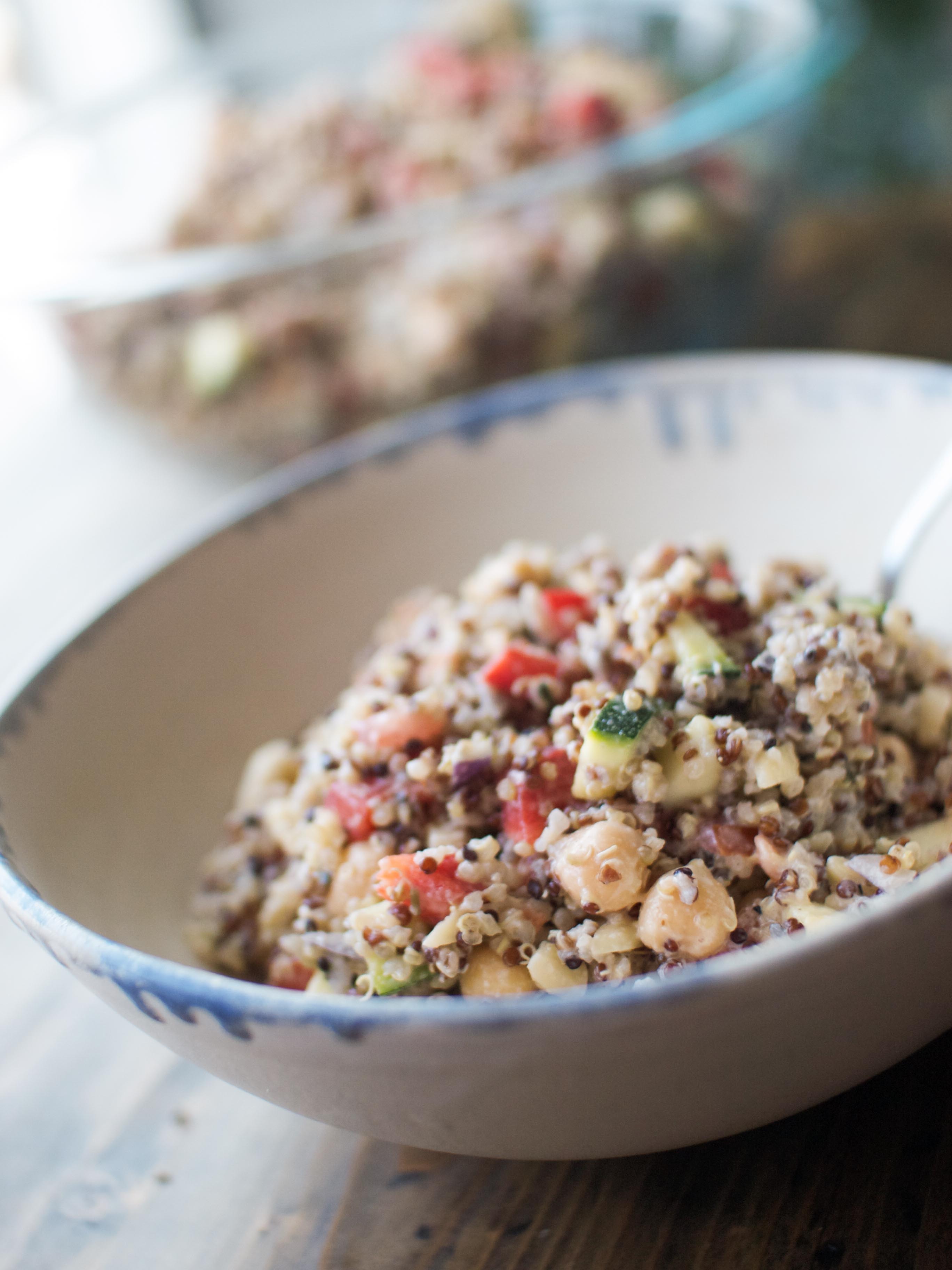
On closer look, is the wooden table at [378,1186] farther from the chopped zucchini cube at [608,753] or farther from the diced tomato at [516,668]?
the diced tomato at [516,668]

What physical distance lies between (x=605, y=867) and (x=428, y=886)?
0.42 feet

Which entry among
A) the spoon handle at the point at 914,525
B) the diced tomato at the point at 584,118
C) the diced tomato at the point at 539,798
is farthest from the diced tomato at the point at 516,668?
the diced tomato at the point at 584,118

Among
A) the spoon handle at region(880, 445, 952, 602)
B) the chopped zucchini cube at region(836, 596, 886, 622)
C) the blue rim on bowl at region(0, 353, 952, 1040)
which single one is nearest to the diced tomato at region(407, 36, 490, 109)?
the blue rim on bowl at region(0, 353, 952, 1040)

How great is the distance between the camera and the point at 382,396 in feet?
5.56

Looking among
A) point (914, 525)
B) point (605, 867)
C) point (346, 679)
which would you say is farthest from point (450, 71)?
point (605, 867)

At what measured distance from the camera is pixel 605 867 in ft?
2.41

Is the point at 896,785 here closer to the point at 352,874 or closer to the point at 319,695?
the point at 352,874

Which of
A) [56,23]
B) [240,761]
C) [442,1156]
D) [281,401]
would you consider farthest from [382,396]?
[56,23]

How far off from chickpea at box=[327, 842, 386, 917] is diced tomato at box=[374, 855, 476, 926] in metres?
0.04

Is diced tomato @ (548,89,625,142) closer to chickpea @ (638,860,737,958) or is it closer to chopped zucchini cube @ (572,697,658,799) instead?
chopped zucchini cube @ (572,697,658,799)

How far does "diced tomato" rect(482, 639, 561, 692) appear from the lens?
912 millimetres

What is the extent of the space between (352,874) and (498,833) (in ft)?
0.38

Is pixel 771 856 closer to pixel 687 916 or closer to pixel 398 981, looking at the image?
pixel 687 916

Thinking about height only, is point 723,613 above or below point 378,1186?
above
